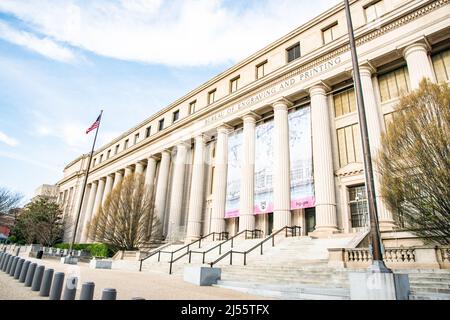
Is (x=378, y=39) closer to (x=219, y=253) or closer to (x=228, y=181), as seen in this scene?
(x=228, y=181)

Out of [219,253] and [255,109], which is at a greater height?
[255,109]

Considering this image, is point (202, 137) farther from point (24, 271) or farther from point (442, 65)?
point (24, 271)

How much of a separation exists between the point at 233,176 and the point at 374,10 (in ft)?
51.5

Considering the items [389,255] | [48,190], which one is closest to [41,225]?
[48,190]

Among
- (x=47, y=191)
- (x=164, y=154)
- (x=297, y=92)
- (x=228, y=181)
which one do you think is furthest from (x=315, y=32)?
(x=47, y=191)

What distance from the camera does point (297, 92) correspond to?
71.6ft

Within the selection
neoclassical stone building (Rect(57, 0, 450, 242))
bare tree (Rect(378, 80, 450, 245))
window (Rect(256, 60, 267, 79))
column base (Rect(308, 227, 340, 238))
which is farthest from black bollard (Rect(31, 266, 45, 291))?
window (Rect(256, 60, 267, 79))

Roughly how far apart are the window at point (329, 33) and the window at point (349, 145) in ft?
23.1

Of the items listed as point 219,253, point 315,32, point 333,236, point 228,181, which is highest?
point 315,32

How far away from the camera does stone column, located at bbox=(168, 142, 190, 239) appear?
28422 millimetres

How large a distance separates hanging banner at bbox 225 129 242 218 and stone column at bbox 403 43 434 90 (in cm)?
1323

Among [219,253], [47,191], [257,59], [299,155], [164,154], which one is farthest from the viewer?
[47,191]
